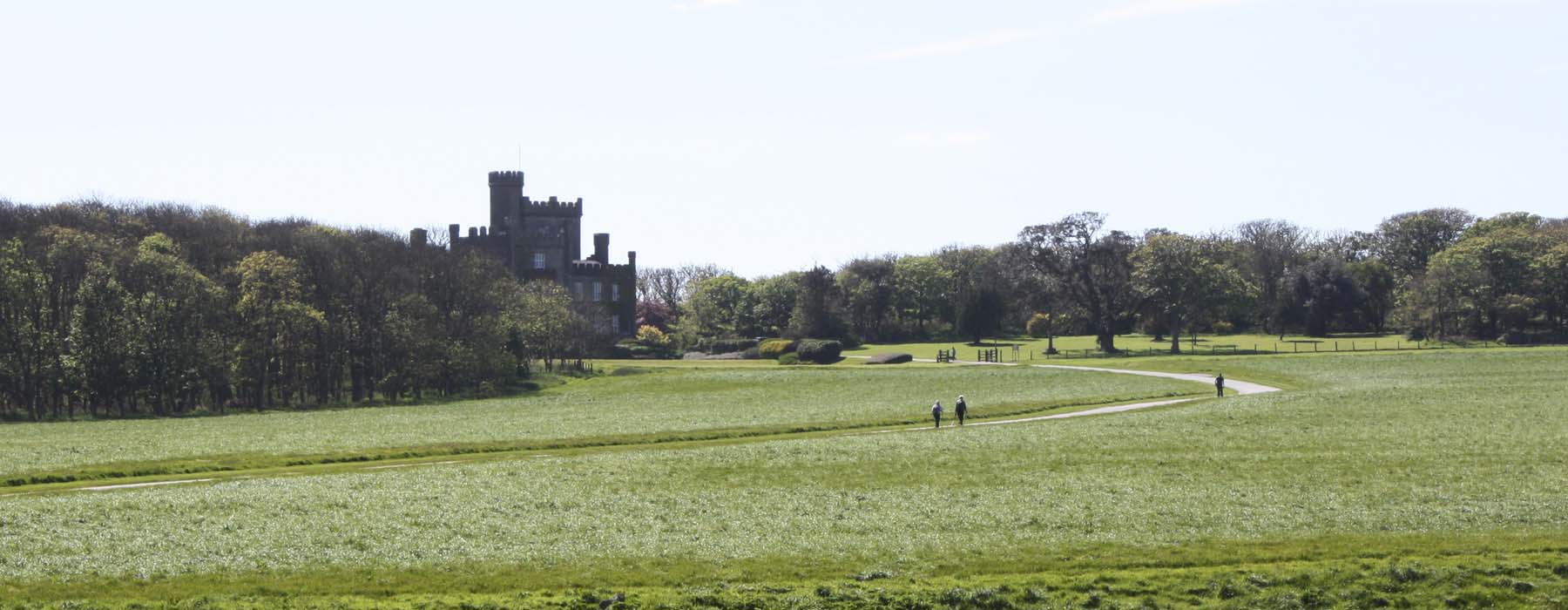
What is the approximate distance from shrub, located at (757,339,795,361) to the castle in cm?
2340

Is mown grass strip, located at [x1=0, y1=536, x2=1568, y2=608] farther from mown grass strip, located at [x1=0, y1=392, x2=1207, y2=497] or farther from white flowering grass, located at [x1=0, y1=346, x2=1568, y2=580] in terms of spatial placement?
mown grass strip, located at [x1=0, y1=392, x2=1207, y2=497]

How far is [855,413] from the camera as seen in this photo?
72688 millimetres

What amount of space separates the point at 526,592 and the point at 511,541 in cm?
512

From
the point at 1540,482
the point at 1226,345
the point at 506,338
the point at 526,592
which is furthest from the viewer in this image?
the point at 1226,345

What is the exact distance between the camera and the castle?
156 m

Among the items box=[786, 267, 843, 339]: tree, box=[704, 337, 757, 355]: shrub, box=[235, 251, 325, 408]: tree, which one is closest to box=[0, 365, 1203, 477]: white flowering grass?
box=[235, 251, 325, 408]: tree

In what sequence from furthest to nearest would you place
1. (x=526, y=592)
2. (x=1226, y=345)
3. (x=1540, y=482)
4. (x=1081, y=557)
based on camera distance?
(x=1226, y=345)
(x=1540, y=482)
(x=1081, y=557)
(x=526, y=592)

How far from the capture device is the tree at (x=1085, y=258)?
141 m

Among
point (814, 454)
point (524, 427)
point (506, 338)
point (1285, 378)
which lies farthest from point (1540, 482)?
point (506, 338)

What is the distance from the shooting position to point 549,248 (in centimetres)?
15825

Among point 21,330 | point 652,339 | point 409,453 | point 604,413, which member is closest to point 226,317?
point 21,330

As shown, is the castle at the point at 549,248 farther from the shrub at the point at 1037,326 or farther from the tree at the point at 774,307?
the shrub at the point at 1037,326

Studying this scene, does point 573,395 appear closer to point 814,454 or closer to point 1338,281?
point 814,454

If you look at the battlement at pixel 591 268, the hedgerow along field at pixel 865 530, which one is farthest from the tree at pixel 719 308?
the hedgerow along field at pixel 865 530
